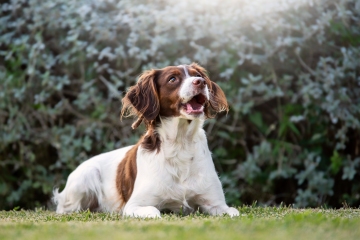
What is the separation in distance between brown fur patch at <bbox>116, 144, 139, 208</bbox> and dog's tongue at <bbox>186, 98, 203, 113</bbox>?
2.20ft

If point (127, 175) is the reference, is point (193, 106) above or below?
above

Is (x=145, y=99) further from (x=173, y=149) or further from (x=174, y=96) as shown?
(x=173, y=149)

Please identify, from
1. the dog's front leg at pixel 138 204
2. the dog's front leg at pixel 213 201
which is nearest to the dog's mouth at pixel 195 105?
the dog's front leg at pixel 213 201

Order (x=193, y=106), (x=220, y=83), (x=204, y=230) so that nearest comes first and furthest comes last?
(x=204, y=230)
(x=193, y=106)
(x=220, y=83)

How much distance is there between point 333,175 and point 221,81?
1522mm

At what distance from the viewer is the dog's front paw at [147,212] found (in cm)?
431

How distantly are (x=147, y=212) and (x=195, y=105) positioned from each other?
854mm

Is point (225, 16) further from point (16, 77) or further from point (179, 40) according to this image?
point (16, 77)

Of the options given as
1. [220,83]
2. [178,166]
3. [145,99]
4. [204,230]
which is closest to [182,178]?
[178,166]

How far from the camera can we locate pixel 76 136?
6.90 m

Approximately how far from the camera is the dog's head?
176 inches

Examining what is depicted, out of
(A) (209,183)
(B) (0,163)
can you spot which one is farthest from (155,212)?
(B) (0,163)

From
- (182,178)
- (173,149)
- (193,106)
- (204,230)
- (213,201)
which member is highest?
(193,106)

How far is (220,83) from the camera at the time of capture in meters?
6.48
